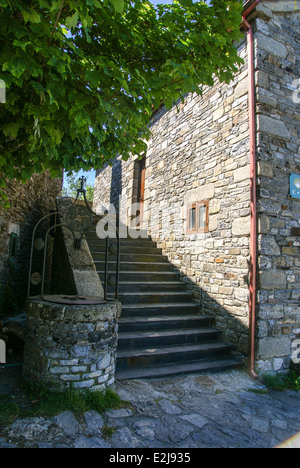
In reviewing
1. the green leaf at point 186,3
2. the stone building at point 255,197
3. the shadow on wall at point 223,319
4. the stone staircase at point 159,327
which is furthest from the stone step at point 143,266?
the green leaf at point 186,3

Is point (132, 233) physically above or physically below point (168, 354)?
above

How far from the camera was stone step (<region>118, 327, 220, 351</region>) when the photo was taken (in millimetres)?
3537

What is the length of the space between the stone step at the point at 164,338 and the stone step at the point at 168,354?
0.06 metres

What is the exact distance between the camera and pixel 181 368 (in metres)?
3.43

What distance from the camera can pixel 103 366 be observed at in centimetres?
269

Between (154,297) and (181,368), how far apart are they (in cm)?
131

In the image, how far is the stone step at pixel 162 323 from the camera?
3.81 m

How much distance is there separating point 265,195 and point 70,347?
9.60 feet

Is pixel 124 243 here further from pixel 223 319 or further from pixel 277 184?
pixel 277 184

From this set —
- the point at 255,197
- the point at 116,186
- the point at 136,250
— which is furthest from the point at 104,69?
the point at 116,186

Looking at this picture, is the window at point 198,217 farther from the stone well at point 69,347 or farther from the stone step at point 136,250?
the stone well at point 69,347

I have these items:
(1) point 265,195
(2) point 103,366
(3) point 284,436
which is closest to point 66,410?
(2) point 103,366
